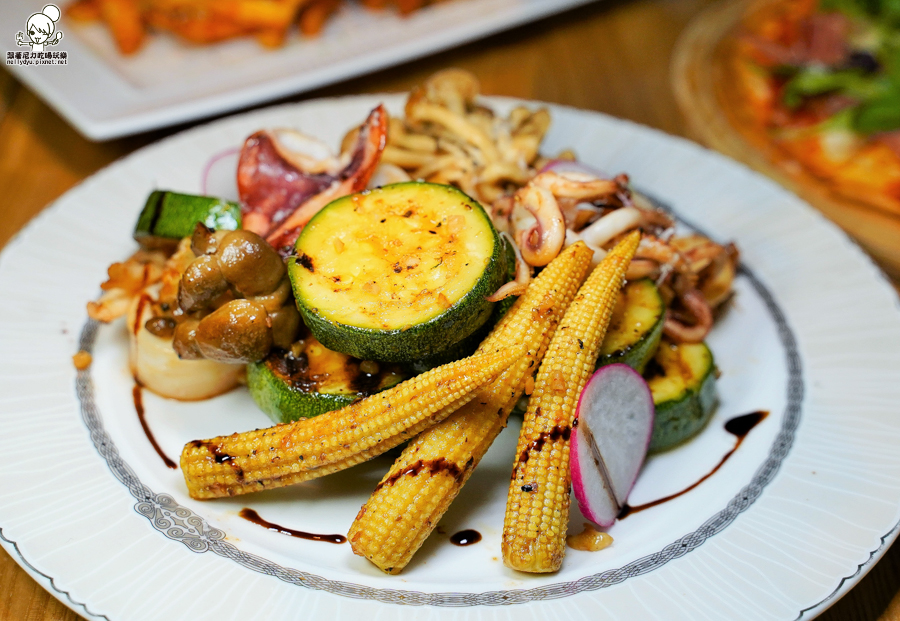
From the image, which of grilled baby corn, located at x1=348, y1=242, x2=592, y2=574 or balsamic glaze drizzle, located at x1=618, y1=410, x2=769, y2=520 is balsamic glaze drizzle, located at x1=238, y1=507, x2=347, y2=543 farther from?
balsamic glaze drizzle, located at x1=618, y1=410, x2=769, y2=520

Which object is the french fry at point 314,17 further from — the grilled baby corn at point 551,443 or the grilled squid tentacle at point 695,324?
the grilled baby corn at point 551,443

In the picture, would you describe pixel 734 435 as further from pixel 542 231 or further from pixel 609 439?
pixel 542 231

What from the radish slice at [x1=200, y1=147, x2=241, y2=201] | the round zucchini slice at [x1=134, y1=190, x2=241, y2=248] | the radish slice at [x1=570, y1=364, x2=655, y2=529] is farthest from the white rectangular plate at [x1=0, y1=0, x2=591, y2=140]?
the radish slice at [x1=570, y1=364, x2=655, y2=529]

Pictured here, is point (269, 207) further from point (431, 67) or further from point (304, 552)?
point (431, 67)

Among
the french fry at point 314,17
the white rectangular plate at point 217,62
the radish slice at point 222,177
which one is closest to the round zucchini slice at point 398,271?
the radish slice at point 222,177

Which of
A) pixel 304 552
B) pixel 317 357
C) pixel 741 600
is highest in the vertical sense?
pixel 317 357

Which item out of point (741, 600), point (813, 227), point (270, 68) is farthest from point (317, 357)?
point (270, 68)

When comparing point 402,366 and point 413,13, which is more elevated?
point 413,13
